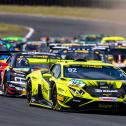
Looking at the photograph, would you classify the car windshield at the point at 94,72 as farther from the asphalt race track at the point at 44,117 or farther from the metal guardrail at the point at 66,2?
the metal guardrail at the point at 66,2

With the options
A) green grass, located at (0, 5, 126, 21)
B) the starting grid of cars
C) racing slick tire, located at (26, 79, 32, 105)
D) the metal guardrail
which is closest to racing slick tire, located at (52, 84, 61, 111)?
the starting grid of cars

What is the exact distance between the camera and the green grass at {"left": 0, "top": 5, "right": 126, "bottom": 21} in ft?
225

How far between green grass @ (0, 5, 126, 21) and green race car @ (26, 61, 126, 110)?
5273cm

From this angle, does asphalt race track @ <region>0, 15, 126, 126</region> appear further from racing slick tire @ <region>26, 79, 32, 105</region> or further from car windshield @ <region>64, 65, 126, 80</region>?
car windshield @ <region>64, 65, 126, 80</region>

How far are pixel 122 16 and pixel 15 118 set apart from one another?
5503 centimetres

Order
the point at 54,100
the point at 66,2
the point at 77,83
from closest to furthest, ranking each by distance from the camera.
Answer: the point at 77,83, the point at 54,100, the point at 66,2

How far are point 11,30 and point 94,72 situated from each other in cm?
4878

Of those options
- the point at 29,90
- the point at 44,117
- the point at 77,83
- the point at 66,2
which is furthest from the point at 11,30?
the point at 44,117

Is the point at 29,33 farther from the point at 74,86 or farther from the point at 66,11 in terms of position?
the point at 74,86

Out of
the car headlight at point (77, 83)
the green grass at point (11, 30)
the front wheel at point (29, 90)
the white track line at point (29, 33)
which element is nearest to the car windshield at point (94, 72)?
the car headlight at point (77, 83)

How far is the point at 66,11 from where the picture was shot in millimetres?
71250

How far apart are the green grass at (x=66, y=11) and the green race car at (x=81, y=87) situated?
5273 centimetres

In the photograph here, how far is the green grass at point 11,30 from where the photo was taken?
62.4 meters

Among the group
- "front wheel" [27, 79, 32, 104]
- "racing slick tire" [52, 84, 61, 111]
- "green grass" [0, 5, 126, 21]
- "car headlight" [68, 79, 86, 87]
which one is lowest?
"green grass" [0, 5, 126, 21]
